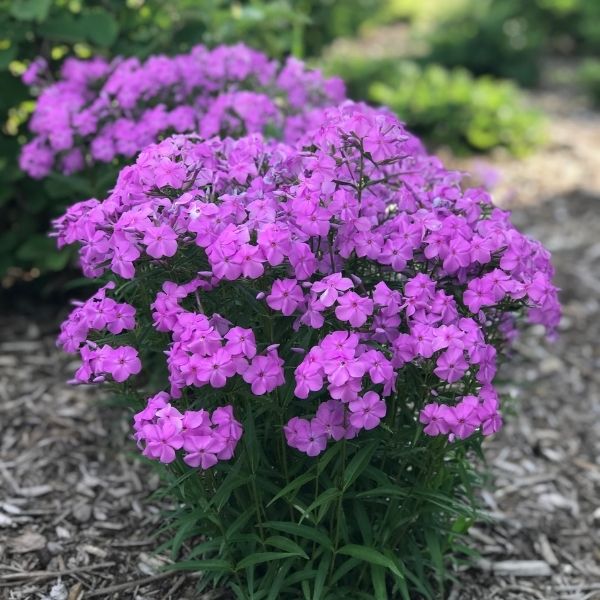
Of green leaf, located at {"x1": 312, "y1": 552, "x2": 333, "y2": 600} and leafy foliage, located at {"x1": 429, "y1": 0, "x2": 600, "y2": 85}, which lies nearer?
green leaf, located at {"x1": 312, "y1": 552, "x2": 333, "y2": 600}

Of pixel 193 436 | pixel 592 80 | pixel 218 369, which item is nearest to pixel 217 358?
pixel 218 369

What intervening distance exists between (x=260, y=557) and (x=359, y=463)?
364 millimetres

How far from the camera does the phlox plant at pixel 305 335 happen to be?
186 cm

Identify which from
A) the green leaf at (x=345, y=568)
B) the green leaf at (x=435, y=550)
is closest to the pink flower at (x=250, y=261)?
the green leaf at (x=345, y=568)

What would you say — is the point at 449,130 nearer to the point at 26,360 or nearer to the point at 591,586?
the point at 26,360

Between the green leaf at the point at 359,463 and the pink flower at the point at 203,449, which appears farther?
the green leaf at the point at 359,463

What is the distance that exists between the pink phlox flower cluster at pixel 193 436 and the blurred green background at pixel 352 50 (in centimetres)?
146

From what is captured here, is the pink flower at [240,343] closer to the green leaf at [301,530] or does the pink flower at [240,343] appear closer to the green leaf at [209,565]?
the green leaf at [301,530]

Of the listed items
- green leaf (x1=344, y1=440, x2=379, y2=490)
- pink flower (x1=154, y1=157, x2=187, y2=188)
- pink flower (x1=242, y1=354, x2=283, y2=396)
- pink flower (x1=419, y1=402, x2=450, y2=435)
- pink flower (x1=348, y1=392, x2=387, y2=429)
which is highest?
pink flower (x1=154, y1=157, x2=187, y2=188)

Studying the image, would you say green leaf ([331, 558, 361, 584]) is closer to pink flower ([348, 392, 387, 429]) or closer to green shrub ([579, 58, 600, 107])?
pink flower ([348, 392, 387, 429])

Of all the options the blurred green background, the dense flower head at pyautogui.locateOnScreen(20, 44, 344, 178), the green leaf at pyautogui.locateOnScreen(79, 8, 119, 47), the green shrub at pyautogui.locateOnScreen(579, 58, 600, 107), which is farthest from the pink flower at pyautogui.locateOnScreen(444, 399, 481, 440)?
the green shrub at pyautogui.locateOnScreen(579, 58, 600, 107)

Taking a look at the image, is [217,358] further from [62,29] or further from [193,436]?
[62,29]

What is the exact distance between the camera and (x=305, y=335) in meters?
1.99

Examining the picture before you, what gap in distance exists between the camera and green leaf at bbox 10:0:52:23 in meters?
3.26
